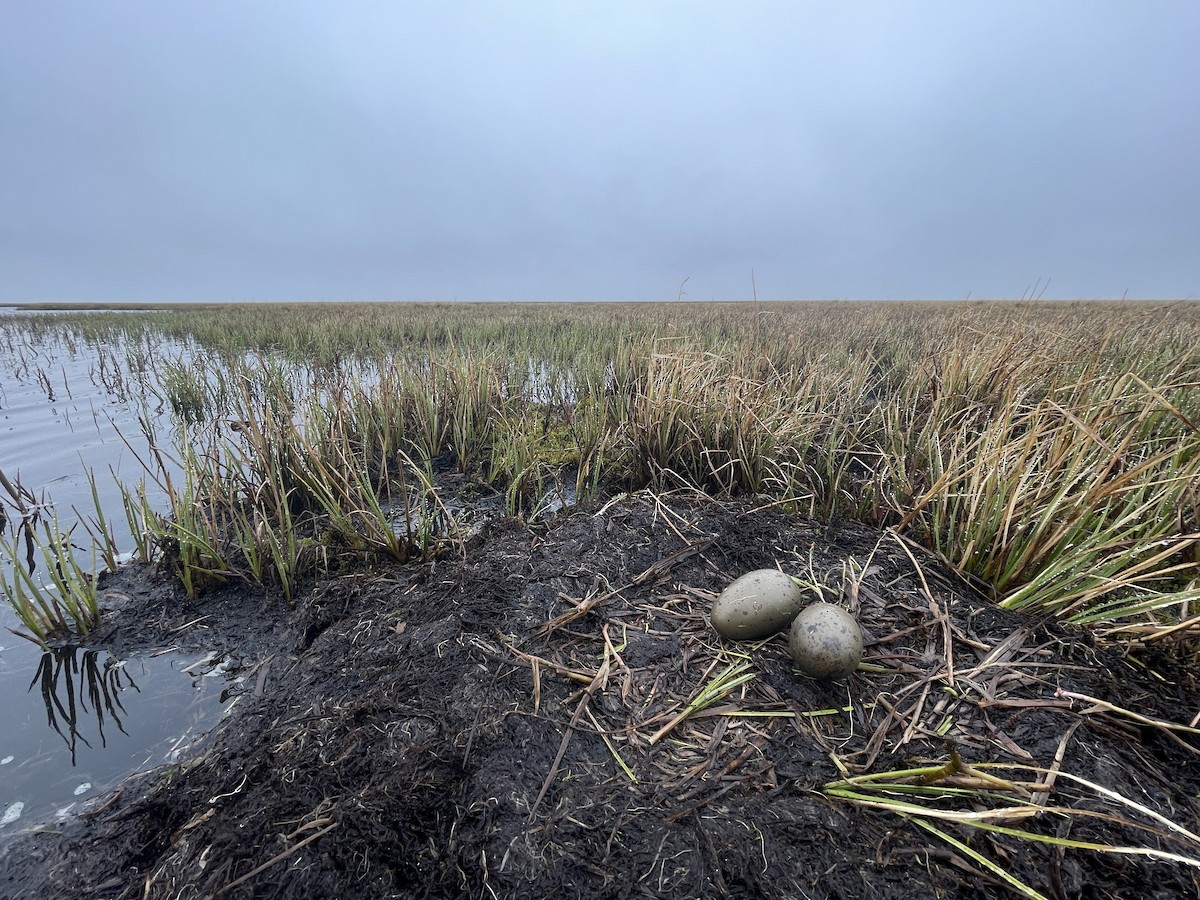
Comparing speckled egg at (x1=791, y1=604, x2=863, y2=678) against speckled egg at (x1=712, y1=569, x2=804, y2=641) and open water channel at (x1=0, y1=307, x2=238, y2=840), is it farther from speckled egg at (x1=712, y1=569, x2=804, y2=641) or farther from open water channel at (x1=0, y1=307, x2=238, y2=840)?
open water channel at (x1=0, y1=307, x2=238, y2=840)

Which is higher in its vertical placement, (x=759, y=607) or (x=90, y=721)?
(x=759, y=607)

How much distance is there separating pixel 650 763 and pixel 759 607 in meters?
0.75

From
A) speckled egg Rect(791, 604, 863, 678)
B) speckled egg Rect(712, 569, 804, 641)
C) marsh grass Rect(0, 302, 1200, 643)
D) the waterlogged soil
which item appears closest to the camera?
the waterlogged soil

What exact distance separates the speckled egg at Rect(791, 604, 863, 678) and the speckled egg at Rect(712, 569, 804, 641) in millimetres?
126

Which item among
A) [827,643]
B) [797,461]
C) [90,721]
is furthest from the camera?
[797,461]

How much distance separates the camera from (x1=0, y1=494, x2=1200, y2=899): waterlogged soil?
1.39 metres

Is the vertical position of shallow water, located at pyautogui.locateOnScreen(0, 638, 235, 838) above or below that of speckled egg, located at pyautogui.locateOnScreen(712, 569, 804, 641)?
below

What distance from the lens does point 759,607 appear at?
211 cm

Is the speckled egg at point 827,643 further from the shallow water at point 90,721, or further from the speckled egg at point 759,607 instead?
the shallow water at point 90,721

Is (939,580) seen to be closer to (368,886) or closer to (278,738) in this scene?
(368,886)

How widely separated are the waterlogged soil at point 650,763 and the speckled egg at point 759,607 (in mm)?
86

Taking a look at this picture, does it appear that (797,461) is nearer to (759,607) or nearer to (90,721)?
(759,607)

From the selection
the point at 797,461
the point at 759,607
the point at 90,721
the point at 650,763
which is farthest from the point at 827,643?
the point at 90,721

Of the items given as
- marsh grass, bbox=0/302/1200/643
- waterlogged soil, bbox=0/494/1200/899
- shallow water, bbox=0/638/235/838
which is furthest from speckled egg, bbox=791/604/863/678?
shallow water, bbox=0/638/235/838
